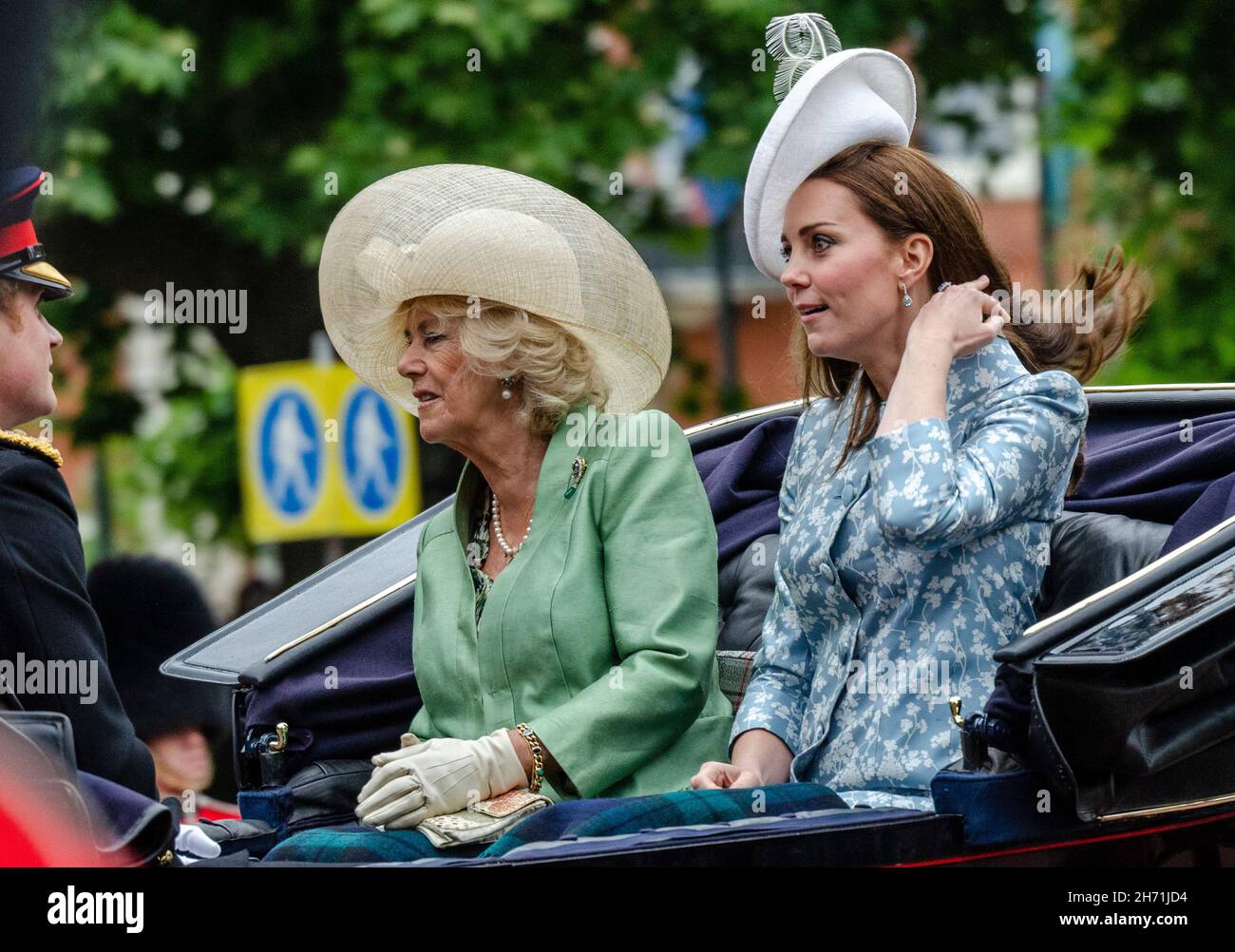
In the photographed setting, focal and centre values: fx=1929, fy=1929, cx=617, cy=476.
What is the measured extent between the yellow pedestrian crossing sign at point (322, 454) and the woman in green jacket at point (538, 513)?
2380mm

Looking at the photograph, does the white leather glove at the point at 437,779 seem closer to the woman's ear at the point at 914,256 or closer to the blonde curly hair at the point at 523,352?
the blonde curly hair at the point at 523,352

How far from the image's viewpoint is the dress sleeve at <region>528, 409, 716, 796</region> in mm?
2990

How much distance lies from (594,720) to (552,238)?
83 cm

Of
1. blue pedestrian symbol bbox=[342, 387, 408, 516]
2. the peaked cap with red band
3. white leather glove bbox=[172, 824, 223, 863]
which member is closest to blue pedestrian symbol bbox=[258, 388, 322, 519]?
blue pedestrian symbol bbox=[342, 387, 408, 516]

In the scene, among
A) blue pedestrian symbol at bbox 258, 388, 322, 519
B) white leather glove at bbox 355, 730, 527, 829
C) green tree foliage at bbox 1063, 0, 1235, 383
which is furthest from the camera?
green tree foliage at bbox 1063, 0, 1235, 383

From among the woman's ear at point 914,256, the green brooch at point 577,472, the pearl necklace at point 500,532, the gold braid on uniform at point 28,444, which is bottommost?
the pearl necklace at point 500,532

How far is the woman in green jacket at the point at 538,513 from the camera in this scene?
9.84ft

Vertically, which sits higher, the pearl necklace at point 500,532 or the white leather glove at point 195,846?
the pearl necklace at point 500,532

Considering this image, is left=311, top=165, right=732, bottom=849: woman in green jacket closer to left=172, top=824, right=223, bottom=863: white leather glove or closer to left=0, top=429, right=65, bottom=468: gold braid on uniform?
left=172, top=824, right=223, bottom=863: white leather glove

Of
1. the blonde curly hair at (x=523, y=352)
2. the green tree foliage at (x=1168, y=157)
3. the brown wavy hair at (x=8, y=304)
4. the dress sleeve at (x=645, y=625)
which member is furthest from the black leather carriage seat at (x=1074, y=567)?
the green tree foliage at (x=1168, y=157)

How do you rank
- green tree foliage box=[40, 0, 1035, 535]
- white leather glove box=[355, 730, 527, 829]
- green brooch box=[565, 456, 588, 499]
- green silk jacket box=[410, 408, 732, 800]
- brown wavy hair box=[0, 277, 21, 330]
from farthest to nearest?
green tree foliage box=[40, 0, 1035, 535] → green brooch box=[565, 456, 588, 499] → green silk jacket box=[410, 408, 732, 800] → white leather glove box=[355, 730, 527, 829] → brown wavy hair box=[0, 277, 21, 330]

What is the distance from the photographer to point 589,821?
271 cm

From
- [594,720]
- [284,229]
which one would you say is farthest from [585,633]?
[284,229]
